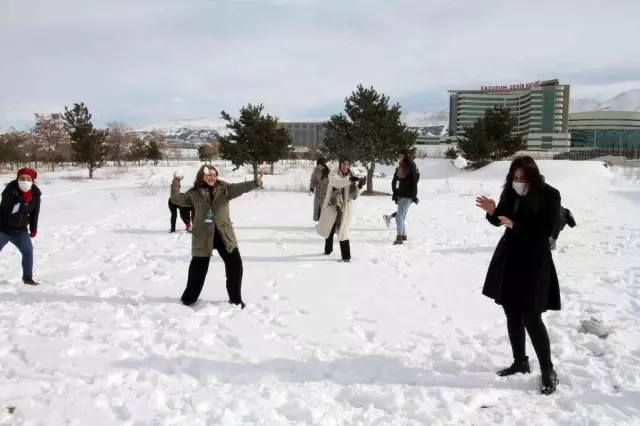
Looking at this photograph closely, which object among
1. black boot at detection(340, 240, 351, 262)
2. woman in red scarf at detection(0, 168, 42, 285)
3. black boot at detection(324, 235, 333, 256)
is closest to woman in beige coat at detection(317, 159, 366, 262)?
black boot at detection(340, 240, 351, 262)

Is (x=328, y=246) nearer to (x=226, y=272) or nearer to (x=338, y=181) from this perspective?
(x=338, y=181)

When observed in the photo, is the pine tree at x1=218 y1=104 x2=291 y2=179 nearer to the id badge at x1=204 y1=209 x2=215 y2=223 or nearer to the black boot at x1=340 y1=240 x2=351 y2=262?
the black boot at x1=340 y1=240 x2=351 y2=262

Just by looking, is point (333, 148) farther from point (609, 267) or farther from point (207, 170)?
point (207, 170)

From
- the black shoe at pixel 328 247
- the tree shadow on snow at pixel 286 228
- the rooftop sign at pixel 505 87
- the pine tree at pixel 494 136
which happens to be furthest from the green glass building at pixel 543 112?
the black shoe at pixel 328 247

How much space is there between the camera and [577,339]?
4363mm

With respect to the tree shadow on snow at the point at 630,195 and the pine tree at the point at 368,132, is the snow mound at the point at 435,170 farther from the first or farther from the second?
the tree shadow on snow at the point at 630,195

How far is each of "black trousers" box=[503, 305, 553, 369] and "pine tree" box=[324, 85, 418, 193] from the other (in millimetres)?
18260

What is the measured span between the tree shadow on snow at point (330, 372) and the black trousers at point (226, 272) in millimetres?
1362

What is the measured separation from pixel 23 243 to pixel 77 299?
1.18 m

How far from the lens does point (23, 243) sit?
5.97 metres

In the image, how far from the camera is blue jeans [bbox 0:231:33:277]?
5.89 metres

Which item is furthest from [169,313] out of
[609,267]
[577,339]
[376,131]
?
[376,131]

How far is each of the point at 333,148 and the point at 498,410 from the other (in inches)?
776

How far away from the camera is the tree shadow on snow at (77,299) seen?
17.8 feet
